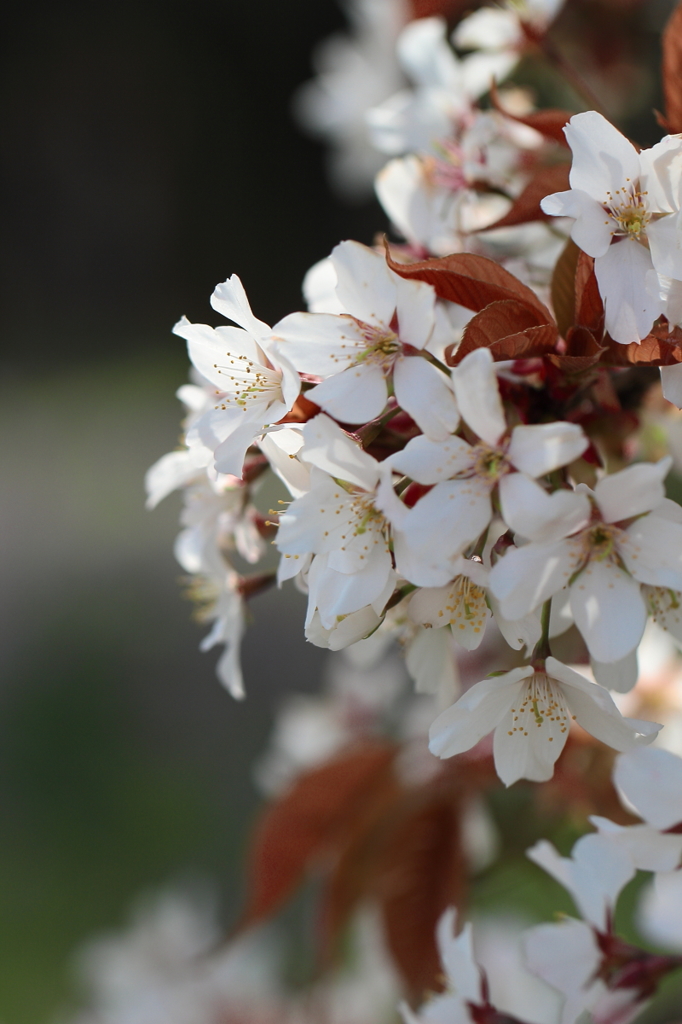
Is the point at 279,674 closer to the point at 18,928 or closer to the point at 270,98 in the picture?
the point at 18,928

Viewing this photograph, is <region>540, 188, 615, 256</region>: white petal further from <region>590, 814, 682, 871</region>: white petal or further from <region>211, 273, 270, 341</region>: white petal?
<region>590, 814, 682, 871</region>: white petal

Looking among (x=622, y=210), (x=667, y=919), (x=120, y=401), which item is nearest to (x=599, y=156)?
(x=622, y=210)

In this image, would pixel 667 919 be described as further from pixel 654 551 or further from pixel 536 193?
pixel 536 193

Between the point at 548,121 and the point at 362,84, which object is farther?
the point at 362,84

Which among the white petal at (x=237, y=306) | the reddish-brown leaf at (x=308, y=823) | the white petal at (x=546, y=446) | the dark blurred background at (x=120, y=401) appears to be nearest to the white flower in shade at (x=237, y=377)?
the white petal at (x=237, y=306)

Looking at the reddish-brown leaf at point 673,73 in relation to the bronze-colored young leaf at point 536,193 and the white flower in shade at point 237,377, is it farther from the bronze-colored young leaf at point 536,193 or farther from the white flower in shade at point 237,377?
the white flower in shade at point 237,377

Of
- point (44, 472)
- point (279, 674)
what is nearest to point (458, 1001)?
point (279, 674)
